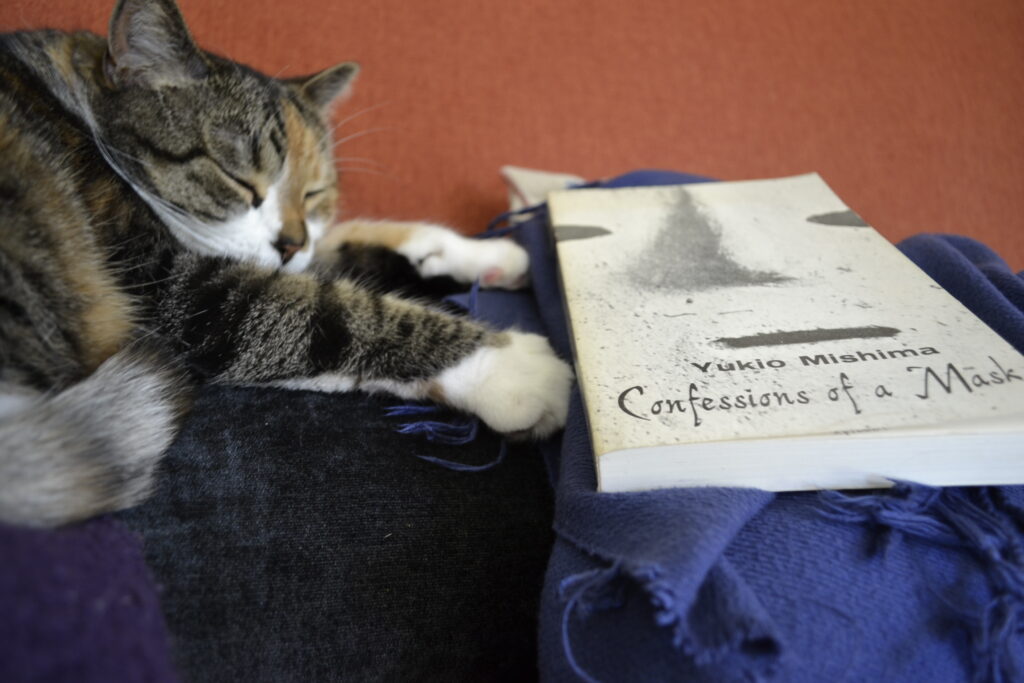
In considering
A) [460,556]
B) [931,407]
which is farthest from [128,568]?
[931,407]

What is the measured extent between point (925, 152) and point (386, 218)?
3.19 feet

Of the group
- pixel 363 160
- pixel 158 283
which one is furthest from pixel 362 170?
pixel 158 283

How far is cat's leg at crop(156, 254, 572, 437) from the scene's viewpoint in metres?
0.58

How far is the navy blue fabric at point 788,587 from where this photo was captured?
0.33 metres

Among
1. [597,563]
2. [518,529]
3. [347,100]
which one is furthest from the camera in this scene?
[347,100]

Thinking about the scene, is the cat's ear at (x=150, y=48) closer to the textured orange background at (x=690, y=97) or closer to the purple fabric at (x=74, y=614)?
the textured orange background at (x=690, y=97)

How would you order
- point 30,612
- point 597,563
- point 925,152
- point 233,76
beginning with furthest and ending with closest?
point 925,152 → point 233,76 → point 597,563 → point 30,612

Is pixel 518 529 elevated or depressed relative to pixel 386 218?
depressed

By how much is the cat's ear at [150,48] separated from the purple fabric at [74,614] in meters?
0.51

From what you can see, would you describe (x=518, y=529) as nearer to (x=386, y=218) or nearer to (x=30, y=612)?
(x=30, y=612)

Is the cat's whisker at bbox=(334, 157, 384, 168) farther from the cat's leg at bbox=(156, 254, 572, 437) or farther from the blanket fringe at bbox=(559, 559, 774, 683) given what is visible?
the blanket fringe at bbox=(559, 559, 774, 683)

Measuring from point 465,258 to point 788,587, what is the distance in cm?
54

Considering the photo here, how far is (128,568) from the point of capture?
0.36 metres

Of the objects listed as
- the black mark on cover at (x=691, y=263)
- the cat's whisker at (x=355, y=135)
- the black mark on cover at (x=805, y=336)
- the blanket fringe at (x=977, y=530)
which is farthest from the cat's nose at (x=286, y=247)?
the blanket fringe at (x=977, y=530)
